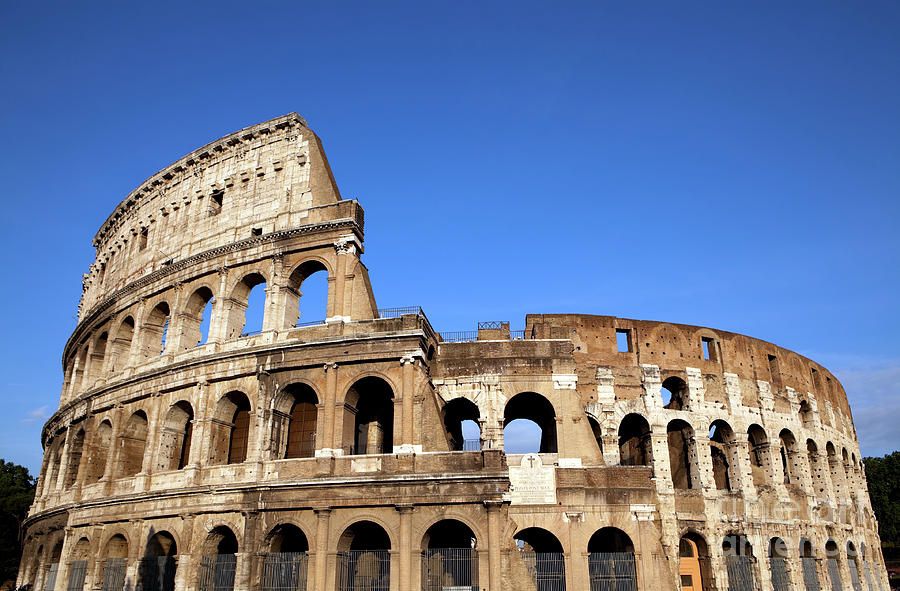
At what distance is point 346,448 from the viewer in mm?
19281

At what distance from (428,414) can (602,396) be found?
26.5 feet

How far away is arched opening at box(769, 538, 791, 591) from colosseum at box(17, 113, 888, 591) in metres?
0.09

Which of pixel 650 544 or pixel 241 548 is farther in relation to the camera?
pixel 650 544

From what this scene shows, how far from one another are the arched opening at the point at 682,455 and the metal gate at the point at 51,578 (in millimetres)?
22541

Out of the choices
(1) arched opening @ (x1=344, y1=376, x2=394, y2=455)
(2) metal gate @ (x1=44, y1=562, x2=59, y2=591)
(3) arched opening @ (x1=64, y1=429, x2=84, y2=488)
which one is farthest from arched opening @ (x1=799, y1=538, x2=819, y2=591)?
(3) arched opening @ (x1=64, y1=429, x2=84, y2=488)

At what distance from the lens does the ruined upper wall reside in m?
23.1

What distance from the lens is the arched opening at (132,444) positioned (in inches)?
911

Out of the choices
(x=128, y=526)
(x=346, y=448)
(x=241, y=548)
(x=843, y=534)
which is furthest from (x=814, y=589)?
(x=128, y=526)

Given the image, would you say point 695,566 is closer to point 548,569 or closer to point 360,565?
point 548,569

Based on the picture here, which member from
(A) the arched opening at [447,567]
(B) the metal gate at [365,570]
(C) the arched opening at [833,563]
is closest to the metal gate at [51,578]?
(B) the metal gate at [365,570]

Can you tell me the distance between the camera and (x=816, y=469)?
30.3 m

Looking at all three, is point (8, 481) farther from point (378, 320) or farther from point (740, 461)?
point (740, 461)

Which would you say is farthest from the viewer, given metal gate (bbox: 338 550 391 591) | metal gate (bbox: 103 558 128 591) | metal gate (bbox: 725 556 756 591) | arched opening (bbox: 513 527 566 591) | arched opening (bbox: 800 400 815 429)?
arched opening (bbox: 800 400 815 429)

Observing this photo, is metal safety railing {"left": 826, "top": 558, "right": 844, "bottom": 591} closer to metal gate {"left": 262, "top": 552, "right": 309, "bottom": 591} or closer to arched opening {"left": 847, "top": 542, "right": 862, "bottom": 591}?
arched opening {"left": 847, "top": 542, "right": 862, "bottom": 591}
